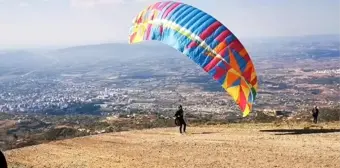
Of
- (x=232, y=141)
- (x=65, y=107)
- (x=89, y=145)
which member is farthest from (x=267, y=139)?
(x=65, y=107)

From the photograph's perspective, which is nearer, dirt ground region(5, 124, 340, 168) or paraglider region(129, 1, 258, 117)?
dirt ground region(5, 124, 340, 168)

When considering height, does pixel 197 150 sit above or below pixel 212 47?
below

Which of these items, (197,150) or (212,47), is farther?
(212,47)

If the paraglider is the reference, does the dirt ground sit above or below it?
below
